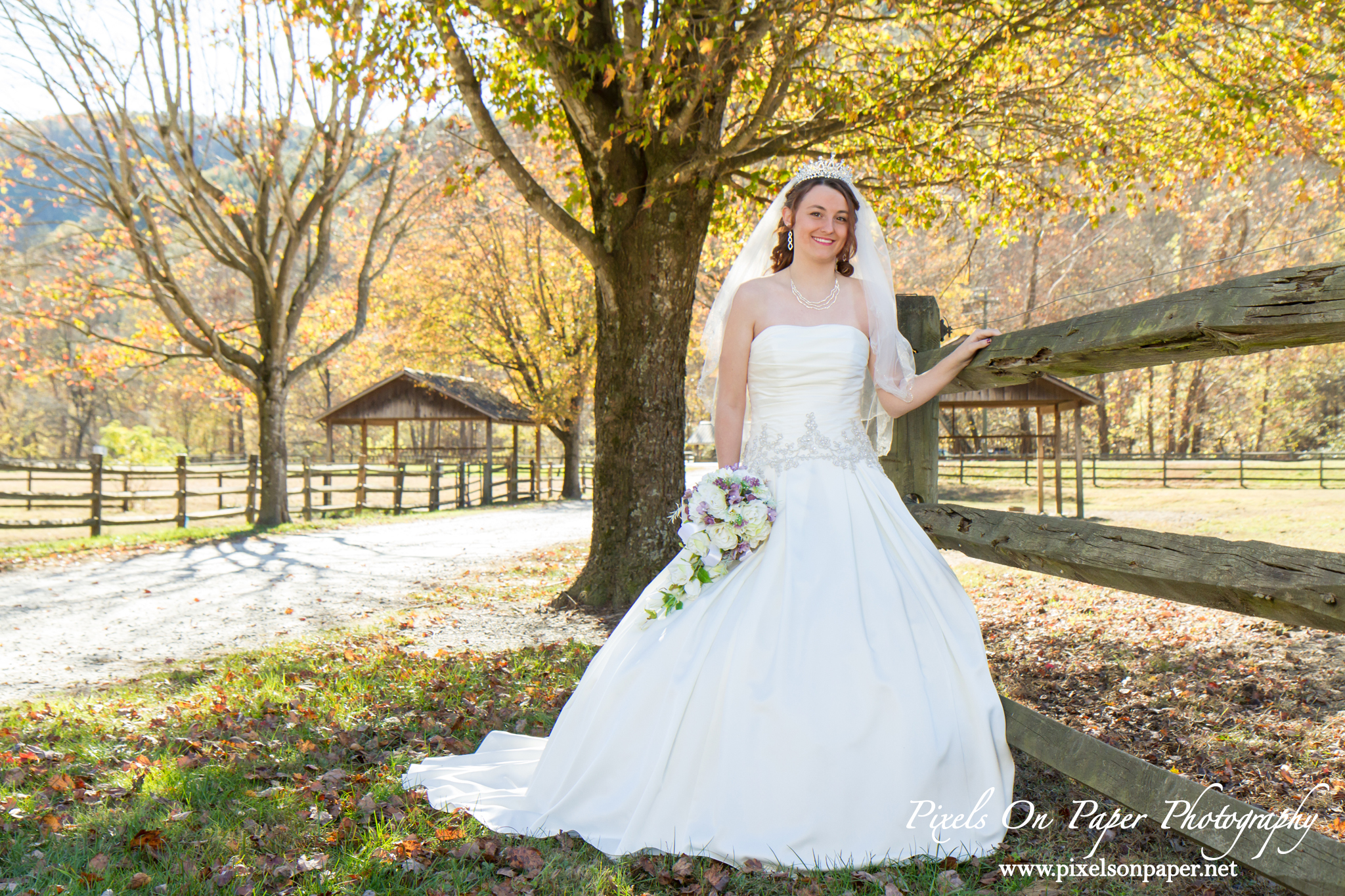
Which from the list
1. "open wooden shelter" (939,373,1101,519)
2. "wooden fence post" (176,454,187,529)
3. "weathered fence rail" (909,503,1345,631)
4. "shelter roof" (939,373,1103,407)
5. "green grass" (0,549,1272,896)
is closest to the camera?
"weathered fence rail" (909,503,1345,631)

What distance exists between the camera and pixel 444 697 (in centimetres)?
460

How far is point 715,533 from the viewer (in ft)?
10.00

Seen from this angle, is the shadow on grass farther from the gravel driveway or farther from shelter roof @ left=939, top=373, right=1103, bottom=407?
shelter roof @ left=939, top=373, right=1103, bottom=407

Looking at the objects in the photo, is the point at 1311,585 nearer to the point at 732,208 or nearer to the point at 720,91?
the point at 720,91

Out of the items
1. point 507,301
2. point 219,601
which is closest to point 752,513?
point 219,601

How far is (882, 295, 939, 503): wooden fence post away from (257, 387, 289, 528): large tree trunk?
14.2 metres

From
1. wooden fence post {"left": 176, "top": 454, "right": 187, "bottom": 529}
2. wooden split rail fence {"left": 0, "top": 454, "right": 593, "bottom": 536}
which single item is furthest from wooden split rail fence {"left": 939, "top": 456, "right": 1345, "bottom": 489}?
wooden fence post {"left": 176, "top": 454, "right": 187, "bottom": 529}

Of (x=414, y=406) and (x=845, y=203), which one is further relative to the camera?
(x=414, y=406)

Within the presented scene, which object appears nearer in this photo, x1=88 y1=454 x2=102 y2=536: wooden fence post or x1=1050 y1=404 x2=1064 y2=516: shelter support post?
x1=88 y1=454 x2=102 y2=536: wooden fence post

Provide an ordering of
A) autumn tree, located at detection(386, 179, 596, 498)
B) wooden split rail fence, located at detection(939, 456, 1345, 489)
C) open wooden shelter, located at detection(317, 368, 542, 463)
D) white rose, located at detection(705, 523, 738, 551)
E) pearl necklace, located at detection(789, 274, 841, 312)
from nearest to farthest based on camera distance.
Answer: white rose, located at detection(705, 523, 738, 551) < pearl necklace, located at detection(789, 274, 841, 312) < wooden split rail fence, located at detection(939, 456, 1345, 489) < autumn tree, located at detection(386, 179, 596, 498) < open wooden shelter, located at detection(317, 368, 542, 463)

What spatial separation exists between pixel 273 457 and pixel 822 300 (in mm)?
14610

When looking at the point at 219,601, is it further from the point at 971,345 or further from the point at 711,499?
the point at 971,345

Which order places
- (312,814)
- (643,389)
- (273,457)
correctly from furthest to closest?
(273,457)
(643,389)
(312,814)

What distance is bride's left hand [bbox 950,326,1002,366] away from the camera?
3082 millimetres
